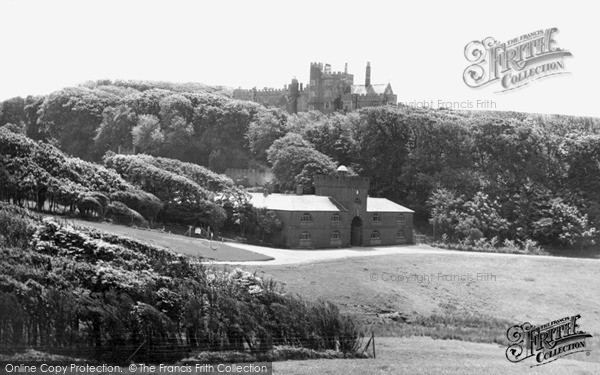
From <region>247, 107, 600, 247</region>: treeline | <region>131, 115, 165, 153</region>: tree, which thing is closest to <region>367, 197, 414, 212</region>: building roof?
<region>247, 107, 600, 247</region>: treeline

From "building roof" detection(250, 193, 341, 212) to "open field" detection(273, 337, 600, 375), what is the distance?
2659 centimetres

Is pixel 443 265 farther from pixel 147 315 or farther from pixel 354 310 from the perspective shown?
pixel 147 315

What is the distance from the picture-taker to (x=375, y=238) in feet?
207

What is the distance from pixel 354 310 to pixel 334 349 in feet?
32.8

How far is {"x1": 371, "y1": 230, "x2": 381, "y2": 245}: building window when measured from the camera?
206 feet

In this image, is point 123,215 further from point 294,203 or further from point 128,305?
point 128,305

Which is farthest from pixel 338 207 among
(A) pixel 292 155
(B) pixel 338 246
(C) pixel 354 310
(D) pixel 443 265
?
(C) pixel 354 310

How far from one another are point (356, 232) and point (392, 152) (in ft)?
77.2

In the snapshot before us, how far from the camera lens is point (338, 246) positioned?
58.8m

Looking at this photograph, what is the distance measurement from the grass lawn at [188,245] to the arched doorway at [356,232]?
17275 mm

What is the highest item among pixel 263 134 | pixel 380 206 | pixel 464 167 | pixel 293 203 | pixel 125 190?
pixel 263 134

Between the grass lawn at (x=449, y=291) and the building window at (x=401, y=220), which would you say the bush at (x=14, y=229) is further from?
the building window at (x=401, y=220)

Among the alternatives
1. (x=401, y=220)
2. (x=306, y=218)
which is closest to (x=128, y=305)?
(x=306, y=218)

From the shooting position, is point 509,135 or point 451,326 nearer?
point 451,326
